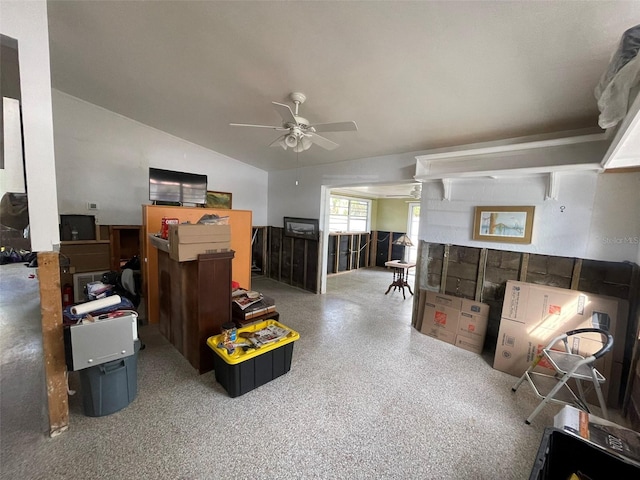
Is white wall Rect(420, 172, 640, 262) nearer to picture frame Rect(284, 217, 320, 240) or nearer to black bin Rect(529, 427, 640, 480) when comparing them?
black bin Rect(529, 427, 640, 480)

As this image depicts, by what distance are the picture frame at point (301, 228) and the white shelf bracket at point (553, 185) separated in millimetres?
3422

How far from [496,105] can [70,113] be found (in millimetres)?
5667

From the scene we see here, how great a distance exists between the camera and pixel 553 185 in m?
2.53

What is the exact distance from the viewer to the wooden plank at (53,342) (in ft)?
5.31

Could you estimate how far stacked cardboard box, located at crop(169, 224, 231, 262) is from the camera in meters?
2.13

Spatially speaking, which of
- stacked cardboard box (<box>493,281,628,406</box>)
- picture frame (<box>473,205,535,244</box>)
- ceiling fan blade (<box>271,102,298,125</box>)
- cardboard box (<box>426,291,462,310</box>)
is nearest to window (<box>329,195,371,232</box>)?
cardboard box (<box>426,291,462,310</box>)

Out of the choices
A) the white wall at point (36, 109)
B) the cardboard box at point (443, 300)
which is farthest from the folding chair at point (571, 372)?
the white wall at point (36, 109)

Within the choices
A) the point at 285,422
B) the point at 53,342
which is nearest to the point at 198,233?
the point at 53,342

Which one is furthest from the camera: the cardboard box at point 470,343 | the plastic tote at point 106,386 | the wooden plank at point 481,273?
the wooden plank at point 481,273

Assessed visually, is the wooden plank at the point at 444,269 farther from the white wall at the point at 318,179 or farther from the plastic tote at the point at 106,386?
the plastic tote at the point at 106,386

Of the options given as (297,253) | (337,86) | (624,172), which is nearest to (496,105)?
(624,172)

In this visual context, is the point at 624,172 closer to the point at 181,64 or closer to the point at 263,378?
the point at 263,378

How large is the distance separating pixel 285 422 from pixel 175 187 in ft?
12.7

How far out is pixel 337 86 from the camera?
92.8 inches
